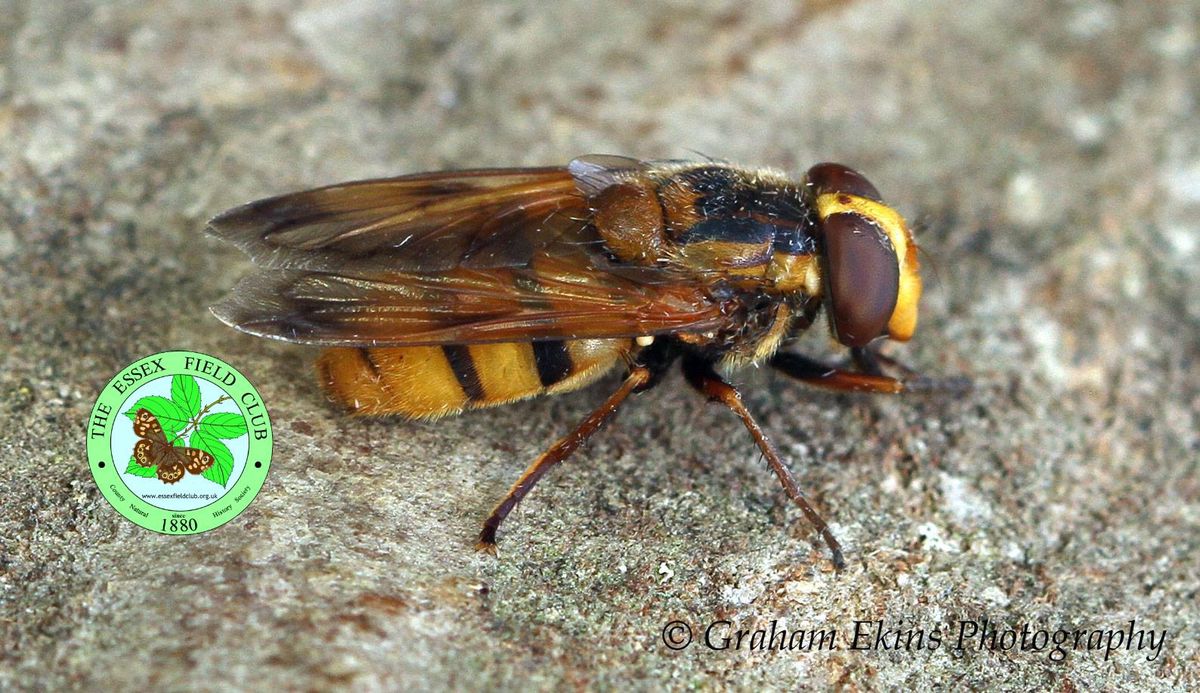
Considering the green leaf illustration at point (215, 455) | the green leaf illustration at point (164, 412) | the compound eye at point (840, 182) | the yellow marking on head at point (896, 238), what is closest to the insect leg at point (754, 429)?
the yellow marking on head at point (896, 238)

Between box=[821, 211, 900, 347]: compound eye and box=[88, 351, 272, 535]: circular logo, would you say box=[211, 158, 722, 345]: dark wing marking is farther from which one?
box=[821, 211, 900, 347]: compound eye

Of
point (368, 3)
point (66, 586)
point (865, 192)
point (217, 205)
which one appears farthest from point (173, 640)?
point (368, 3)

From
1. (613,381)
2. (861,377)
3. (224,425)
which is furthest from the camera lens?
(613,381)

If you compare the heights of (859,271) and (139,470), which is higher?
(859,271)

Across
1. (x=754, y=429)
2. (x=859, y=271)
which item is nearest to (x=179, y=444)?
(x=754, y=429)

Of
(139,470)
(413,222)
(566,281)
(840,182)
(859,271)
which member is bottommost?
(139,470)

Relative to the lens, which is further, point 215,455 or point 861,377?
point 861,377

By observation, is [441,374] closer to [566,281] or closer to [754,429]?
[566,281]

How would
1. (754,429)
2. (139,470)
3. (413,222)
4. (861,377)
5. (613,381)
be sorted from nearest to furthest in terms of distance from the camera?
(139,470) → (754,429) → (413,222) → (861,377) → (613,381)
